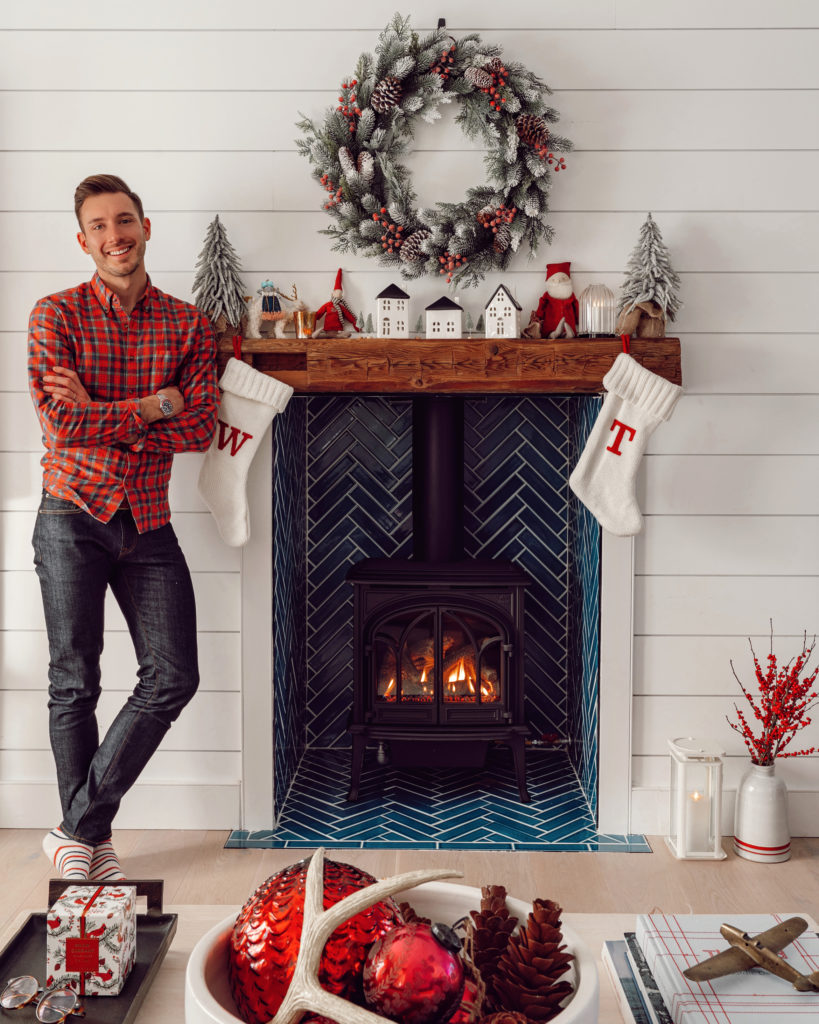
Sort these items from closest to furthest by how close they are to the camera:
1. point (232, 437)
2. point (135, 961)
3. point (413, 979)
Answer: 1. point (413, 979)
2. point (135, 961)
3. point (232, 437)

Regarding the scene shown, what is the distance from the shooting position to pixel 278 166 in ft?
9.37

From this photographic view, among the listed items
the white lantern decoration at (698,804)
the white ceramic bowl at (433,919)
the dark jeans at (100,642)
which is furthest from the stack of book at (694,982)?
the dark jeans at (100,642)

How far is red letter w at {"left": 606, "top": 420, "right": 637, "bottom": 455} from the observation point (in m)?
2.79

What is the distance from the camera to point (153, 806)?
296 cm

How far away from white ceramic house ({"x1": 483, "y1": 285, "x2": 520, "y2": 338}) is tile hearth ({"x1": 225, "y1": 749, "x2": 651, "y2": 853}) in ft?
4.78

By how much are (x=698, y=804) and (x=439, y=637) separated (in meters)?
0.89

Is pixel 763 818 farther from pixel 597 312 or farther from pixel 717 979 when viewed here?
pixel 717 979

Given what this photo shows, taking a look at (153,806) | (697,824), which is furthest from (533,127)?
(153,806)

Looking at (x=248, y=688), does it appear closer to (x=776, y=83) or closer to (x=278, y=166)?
(x=278, y=166)

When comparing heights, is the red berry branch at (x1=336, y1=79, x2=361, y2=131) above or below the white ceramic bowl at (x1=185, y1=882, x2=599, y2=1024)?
above

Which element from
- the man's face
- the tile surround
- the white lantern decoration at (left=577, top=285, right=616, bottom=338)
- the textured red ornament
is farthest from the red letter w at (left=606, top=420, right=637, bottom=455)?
the textured red ornament

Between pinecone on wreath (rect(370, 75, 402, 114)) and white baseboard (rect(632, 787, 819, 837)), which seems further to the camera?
white baseboard (rect(632, 787, 819, 837))

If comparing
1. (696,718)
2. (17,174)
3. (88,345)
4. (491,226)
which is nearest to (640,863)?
(696,718)

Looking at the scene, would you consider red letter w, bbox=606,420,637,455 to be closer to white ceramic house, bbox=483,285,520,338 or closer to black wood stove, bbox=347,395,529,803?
white ceramic house, bbox=483,285,520,338
